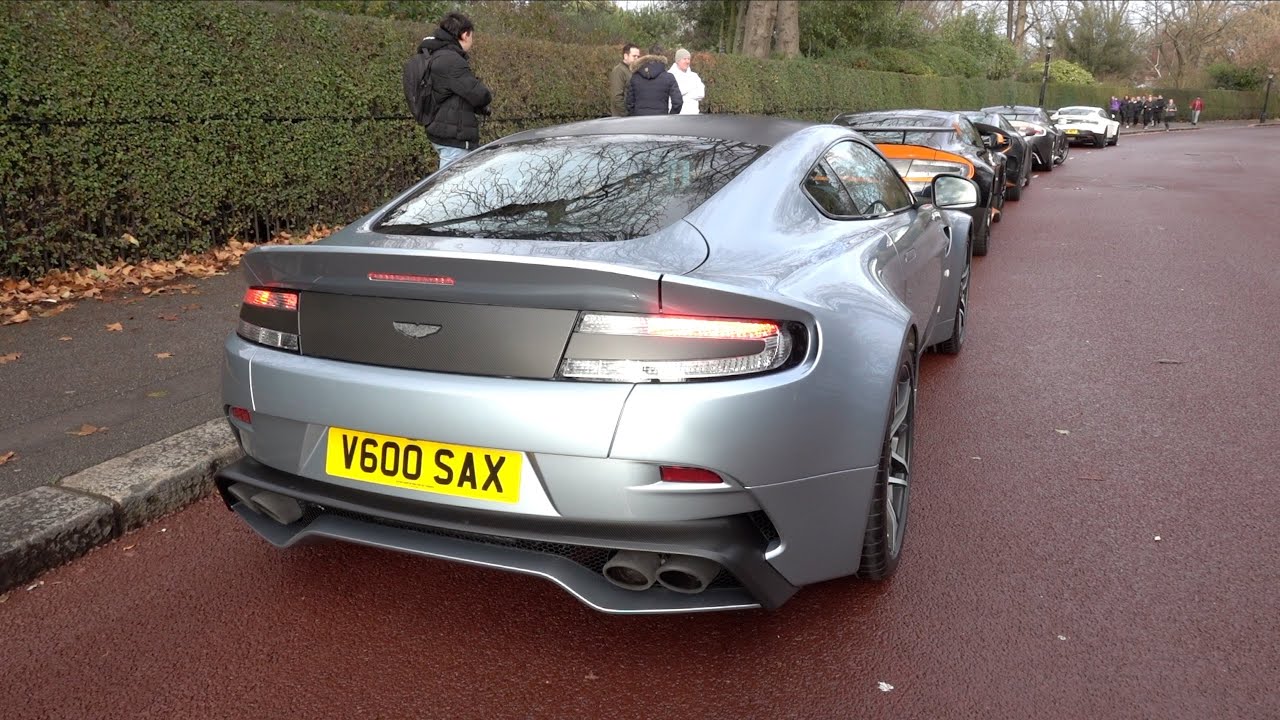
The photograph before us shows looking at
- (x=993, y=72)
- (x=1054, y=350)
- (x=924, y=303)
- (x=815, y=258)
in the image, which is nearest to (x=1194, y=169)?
(x=1054, y=350)

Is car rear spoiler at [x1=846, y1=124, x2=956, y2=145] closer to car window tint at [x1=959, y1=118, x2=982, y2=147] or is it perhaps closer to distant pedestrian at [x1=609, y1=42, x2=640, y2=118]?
car window tint at [x1=959, y1=118, x2=982, y2=147]

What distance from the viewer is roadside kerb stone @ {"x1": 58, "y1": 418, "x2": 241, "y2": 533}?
3635 millimetres

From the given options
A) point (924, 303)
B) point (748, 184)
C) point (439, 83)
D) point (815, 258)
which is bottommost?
point (924, 303)

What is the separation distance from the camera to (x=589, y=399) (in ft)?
7.98

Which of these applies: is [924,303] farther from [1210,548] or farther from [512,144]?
[512,144]

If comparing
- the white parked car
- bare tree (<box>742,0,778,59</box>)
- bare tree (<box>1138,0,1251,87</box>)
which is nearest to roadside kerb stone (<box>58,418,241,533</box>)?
bare tree (<box>742,0,778,59</box>)

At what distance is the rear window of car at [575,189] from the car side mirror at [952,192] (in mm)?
1726

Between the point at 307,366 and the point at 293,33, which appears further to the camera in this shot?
the point at 293,33

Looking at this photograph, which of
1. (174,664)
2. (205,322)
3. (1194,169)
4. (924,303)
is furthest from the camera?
(1194,169)

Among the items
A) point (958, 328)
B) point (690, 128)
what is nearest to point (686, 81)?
point (958, 328)

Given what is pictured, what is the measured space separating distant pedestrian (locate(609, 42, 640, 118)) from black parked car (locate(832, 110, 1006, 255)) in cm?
288

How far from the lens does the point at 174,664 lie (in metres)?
Result: 2.79

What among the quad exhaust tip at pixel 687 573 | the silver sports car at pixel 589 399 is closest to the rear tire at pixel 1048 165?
the silver sports car at pixel 589 399

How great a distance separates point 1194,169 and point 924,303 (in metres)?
22.8
